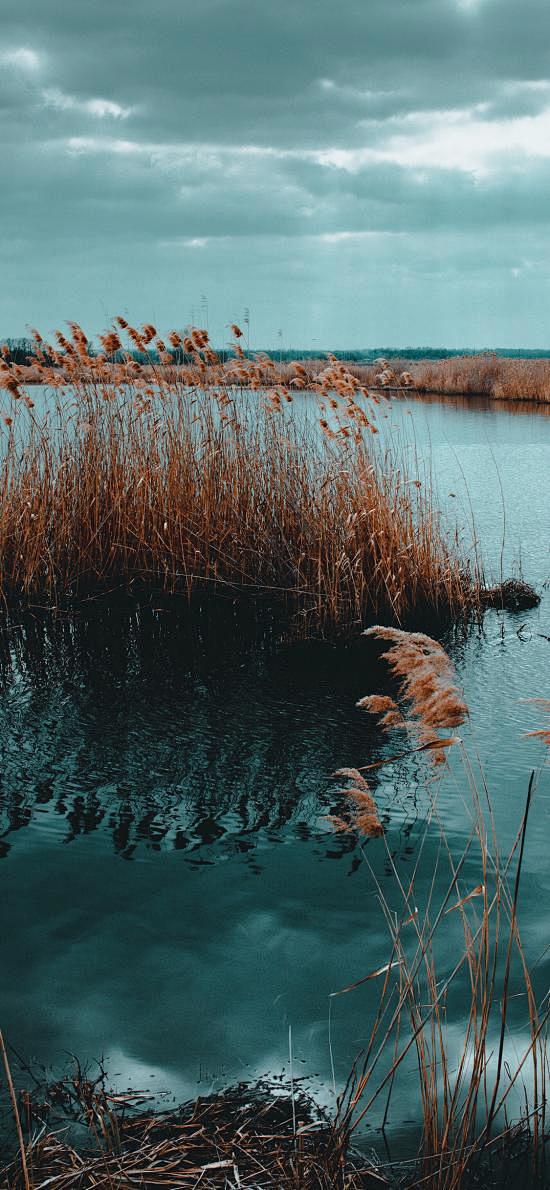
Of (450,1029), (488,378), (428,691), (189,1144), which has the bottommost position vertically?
(450,1029)

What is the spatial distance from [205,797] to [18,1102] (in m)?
1.89

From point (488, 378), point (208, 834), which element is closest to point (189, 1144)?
point (208, 834)

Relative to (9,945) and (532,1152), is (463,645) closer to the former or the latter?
(9,945)

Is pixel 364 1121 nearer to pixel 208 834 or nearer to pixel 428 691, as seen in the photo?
pixel 428 691

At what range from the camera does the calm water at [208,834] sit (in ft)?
8.76

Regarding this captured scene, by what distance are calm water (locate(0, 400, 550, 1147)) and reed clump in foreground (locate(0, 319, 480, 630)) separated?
1.29ft

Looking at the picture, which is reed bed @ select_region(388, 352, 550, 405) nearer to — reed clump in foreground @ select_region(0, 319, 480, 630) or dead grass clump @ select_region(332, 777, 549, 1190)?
reed clump in foreground @ select_region(0, 319, 480, 630)

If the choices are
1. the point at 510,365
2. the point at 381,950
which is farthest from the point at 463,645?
the point at 510,365

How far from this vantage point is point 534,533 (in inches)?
383

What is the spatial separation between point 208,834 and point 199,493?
138 inches

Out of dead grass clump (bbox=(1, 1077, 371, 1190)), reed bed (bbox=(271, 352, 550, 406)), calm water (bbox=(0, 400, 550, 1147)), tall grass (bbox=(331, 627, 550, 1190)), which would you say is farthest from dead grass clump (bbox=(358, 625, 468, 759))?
reed bed (bbox=(271, 352, 550, 406))

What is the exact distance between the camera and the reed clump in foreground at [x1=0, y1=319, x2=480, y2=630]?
6566 millimetres

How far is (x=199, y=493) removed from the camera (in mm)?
6902

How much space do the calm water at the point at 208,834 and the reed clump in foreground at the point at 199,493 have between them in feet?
1.29
